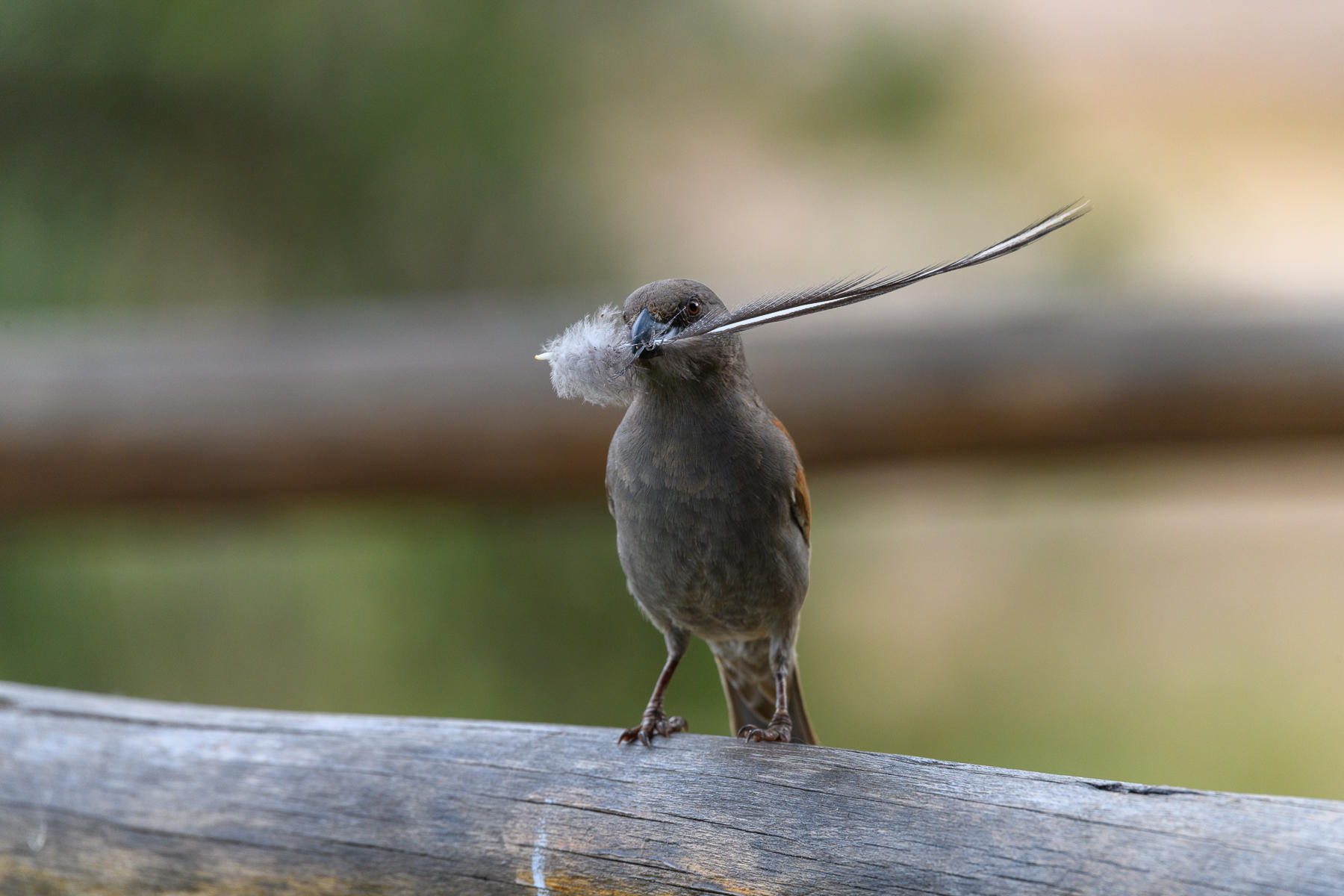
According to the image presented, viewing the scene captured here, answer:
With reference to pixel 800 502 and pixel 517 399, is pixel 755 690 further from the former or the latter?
pixel 517 399

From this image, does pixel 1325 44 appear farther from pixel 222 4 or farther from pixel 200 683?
pixel 200 683

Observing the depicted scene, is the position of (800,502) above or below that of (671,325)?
below

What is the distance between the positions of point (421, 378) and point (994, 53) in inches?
152

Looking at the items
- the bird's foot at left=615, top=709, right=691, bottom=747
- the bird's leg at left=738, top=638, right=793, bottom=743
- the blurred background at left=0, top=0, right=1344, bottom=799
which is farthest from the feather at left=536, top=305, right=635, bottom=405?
the blurred background at left=0, top=0, right=1344, bottom=799

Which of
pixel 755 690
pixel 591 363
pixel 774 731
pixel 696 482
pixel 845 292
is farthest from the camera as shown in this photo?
pixel 755 690

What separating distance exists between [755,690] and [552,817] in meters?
0.98

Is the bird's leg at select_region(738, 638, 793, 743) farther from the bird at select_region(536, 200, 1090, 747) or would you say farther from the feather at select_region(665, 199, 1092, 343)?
the feather at select_region(665, 199, 1092, 343)

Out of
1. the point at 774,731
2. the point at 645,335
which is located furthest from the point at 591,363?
the point at 774,731

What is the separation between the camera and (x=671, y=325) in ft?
7.34

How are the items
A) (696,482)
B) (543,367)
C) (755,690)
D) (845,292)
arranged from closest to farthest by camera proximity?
1. (845,292)
2. (696,482)
3. (755,690)
4. (543,367)

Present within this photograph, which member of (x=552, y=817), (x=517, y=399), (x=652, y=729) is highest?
(x=517, y=399)

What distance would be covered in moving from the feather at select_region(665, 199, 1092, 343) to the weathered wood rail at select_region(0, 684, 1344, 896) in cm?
84

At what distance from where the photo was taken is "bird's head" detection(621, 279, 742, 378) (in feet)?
7.14

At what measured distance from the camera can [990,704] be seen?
275 inches
